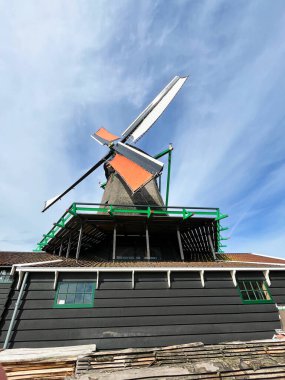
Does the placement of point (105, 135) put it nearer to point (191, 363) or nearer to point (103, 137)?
point (103, 137)

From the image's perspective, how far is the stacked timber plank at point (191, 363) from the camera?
17.0 feet

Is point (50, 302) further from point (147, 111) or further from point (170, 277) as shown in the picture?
point (147, 111)

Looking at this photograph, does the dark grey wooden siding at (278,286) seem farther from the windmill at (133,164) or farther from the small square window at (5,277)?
the small square window at (5,277)

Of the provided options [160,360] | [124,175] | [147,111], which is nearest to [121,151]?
[124,175]

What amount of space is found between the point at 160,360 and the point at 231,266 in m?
5.41

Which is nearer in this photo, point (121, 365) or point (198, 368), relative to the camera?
point (198, 368)

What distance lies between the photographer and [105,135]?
20781 mm

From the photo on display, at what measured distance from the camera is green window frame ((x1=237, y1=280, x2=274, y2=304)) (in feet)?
31.1

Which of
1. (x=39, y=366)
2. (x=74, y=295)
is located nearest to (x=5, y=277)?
(x=74, y=295)

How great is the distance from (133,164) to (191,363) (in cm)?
1099

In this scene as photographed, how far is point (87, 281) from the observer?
8945 millimetres

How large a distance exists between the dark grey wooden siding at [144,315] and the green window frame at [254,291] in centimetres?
25

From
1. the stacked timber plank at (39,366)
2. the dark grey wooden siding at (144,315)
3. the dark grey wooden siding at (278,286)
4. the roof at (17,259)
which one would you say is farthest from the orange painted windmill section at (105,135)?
the stacked timber plank at (39,366)

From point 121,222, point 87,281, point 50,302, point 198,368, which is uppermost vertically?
point 121,222
